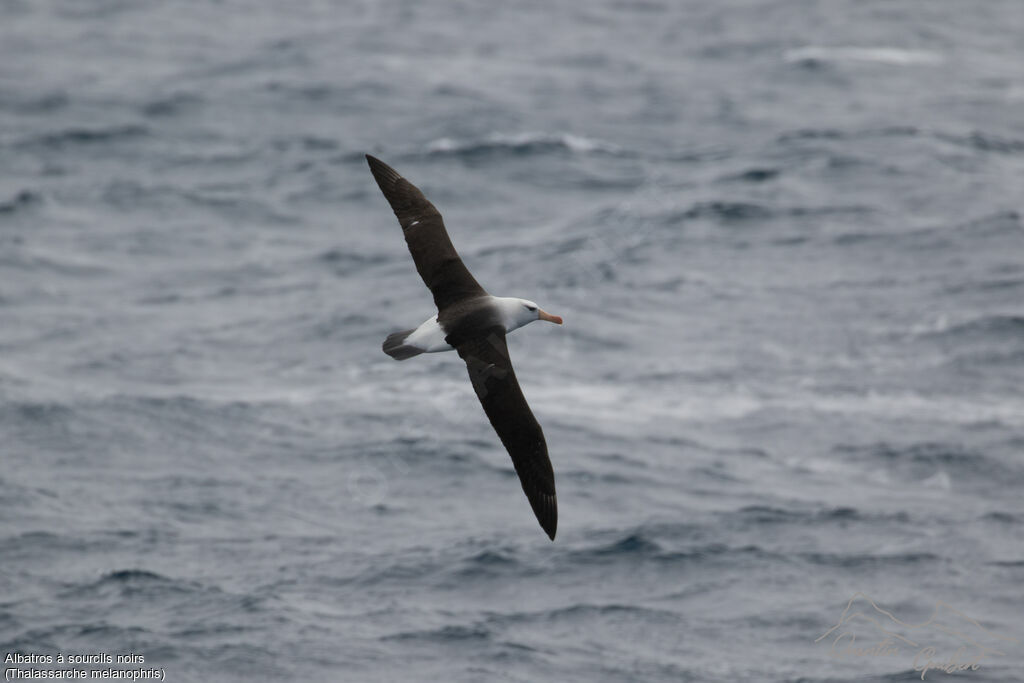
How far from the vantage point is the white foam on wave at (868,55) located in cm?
4253

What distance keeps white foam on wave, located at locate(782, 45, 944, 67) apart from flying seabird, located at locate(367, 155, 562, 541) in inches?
1242

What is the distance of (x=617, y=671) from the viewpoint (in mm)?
16625

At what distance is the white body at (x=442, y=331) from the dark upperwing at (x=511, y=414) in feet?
0.45

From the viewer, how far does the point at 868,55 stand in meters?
43.2

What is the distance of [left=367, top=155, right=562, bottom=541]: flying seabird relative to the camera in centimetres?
1265

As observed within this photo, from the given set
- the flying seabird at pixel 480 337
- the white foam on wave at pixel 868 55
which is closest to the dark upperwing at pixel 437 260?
the flying seabird at pixel 480 337

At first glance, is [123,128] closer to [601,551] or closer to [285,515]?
[285,515]

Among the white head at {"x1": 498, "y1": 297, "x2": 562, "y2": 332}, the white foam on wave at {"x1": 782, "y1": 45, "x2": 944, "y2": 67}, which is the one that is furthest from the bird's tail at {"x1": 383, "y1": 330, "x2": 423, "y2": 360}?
the white foam on wave at {"x1": 782, "y1": 45, "x2": 944, "y2": 67}

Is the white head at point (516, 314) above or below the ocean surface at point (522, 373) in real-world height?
A: above

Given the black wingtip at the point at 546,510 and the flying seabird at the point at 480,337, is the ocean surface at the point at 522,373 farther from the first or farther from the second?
the flying seabird at the point at 480,337

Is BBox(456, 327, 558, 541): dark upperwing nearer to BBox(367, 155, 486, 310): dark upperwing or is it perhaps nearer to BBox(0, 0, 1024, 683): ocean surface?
BBox(367, 155, 486, 310): dark upperwing

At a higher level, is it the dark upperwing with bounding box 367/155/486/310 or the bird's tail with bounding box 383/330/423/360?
the dark upperwing with bounding box 367/155/486/310

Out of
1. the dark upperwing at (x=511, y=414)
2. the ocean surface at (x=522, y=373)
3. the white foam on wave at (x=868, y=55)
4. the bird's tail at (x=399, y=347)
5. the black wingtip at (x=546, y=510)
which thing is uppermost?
the bird's tail at (x=399, y=347)

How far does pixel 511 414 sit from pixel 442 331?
3.00 ft
